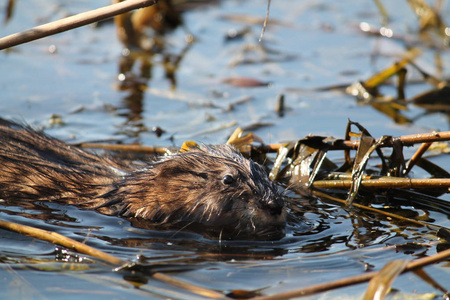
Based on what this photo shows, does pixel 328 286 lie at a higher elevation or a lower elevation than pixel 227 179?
lower

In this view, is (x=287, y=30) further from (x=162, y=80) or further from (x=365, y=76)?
(x=162, y=80)

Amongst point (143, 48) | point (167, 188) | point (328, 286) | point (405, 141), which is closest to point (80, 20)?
point (167, 188)

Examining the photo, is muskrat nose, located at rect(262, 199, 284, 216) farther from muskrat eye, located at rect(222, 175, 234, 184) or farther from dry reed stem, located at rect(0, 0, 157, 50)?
dry reed stem, located at rect(0, 0, 157, 50)

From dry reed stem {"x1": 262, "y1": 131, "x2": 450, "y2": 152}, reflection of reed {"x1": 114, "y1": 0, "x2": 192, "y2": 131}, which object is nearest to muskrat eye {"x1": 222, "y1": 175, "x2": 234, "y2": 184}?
dry reed stem {"x1": 262, "y1": 131, "x2": 450, "y2": 152}

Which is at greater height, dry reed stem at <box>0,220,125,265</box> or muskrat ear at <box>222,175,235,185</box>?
muskrat ear at <box>222,175,235,185</box>

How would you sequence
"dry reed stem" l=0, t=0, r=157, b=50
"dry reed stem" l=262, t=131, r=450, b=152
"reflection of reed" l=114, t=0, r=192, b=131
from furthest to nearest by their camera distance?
1. "reflection of reed" l=114, t=0, r=192, b=131
2. "dry reed stem" l=262, t=131, r=450, b=152
3. "dry reed stem" l=0, t=0, r=157, b=50

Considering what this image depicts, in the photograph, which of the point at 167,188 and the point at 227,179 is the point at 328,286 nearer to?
the point at 227,179

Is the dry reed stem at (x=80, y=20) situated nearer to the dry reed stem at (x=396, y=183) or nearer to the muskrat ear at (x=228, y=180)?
the muskrat ear at (x=228, y=180)

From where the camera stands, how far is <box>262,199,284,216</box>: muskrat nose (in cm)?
410

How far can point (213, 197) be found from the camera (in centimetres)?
420

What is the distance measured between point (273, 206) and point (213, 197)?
0.39 m

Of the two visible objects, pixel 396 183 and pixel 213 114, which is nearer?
pixel 396 183

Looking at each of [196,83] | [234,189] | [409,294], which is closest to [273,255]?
[234,189]

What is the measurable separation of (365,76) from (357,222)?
4.18 metres
